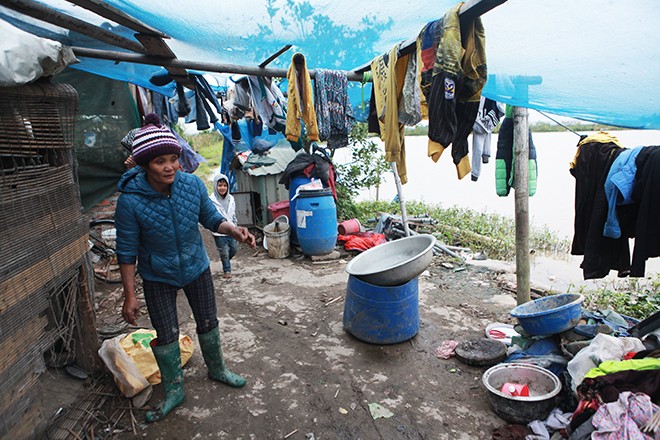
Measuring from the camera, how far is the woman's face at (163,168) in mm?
2313

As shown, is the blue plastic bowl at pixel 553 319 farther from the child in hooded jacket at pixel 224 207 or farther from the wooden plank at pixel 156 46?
the wooden plank at pixel 156 46

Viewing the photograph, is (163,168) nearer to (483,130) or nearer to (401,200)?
(483,130)

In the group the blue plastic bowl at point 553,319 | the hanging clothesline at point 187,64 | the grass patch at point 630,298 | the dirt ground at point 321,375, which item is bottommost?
the grass patch at point 630,298

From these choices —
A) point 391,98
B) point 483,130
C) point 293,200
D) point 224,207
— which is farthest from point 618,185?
point 293,200

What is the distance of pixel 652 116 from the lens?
3.03 meters

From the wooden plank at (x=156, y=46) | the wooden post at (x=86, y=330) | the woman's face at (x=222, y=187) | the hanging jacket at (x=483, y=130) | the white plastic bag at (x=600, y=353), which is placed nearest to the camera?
the white plastic bag at (x=600, y=353)

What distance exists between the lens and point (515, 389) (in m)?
2.77

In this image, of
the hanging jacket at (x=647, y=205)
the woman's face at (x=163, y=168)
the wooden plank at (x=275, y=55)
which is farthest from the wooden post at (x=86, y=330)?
the hanging jacket at (x=647, y=205)

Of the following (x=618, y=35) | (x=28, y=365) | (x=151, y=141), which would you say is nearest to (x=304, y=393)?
(x=28, y=365)

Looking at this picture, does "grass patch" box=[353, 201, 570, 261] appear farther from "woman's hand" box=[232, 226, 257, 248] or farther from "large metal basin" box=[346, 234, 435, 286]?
"woman's hand" box=[232, 226, 257, 248]

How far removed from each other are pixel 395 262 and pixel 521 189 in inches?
59.8

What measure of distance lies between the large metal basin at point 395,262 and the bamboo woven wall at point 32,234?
2.25 metres

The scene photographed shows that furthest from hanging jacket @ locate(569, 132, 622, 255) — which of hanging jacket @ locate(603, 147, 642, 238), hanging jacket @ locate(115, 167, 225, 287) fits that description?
hanging jacket @ locate(115, 167, 225, 287)

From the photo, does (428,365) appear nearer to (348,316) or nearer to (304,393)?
(348,316)
